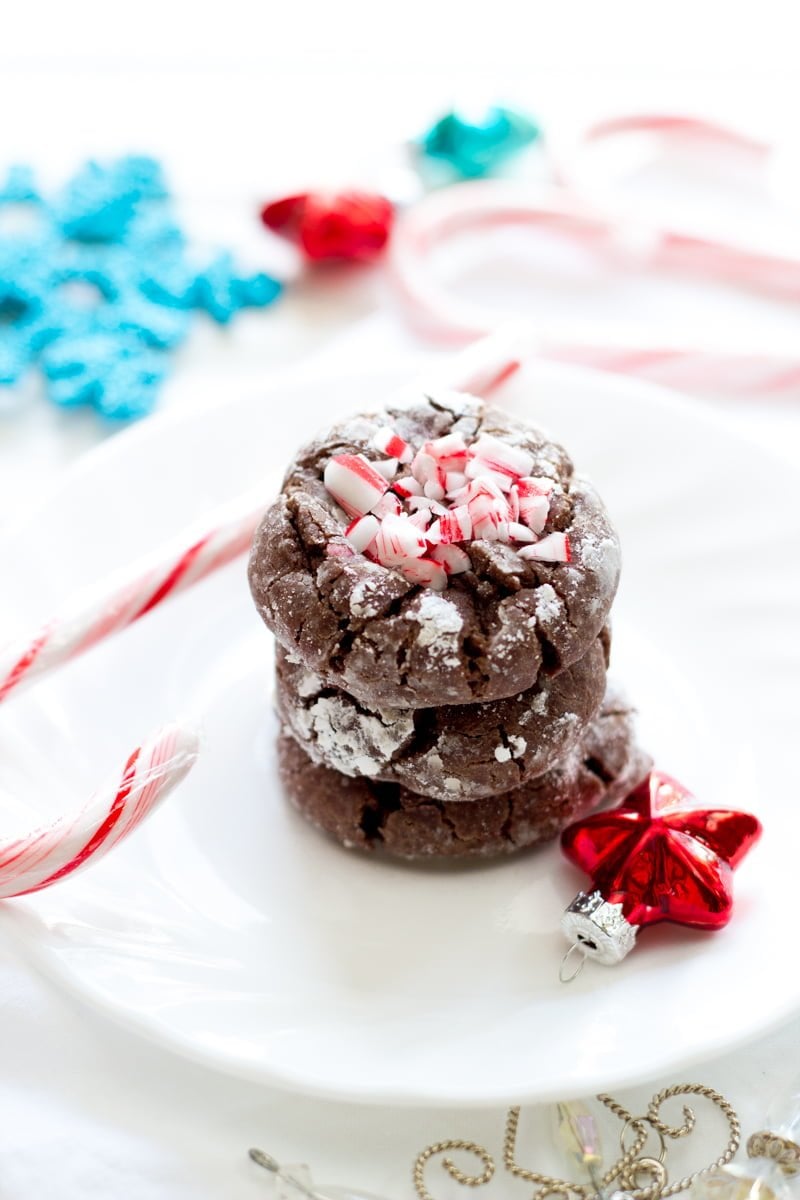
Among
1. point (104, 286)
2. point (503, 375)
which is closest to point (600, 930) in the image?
point (503, 375)

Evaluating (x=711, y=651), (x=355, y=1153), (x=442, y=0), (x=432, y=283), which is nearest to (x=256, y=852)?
(x=355, y=1153)

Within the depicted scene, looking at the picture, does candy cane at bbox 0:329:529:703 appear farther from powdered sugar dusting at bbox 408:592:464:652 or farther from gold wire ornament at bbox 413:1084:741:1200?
gold wire ornament at bbox 413:1084:741:1200

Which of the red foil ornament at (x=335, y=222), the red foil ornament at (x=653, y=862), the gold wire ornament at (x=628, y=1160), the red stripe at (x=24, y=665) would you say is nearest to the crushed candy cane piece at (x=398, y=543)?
→ the red foil ornament at (x=653, y=862)

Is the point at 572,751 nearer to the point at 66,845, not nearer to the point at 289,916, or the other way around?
the point at 289,916

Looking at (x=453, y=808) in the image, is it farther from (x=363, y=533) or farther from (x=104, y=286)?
(x=104, y=286)

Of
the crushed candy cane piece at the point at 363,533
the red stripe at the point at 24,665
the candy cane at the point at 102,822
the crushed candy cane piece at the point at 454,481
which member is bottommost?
the candy cane at the point at 102,822

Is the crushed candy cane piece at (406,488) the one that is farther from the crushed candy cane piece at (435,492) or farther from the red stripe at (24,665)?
the red stripe at (24,665)
